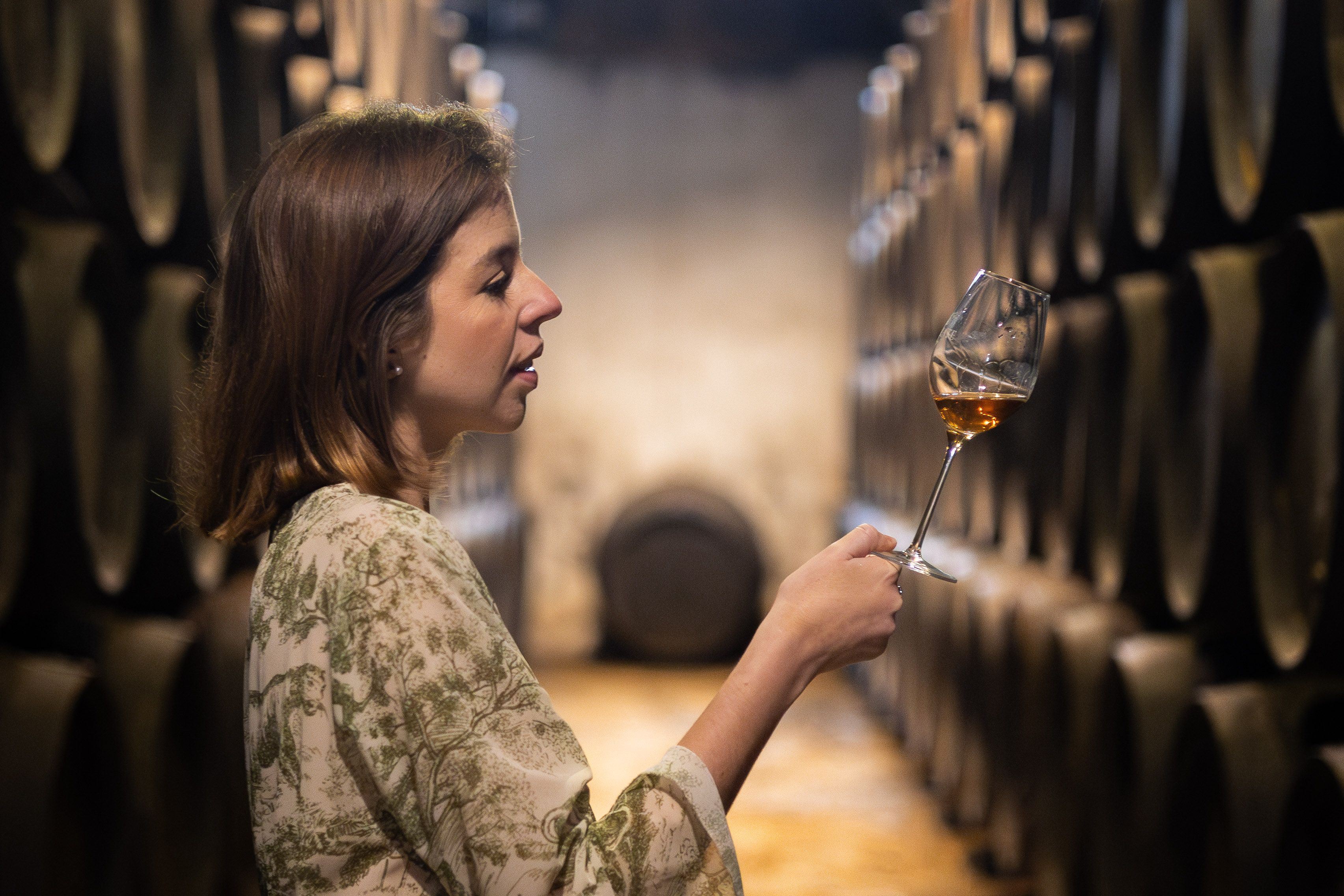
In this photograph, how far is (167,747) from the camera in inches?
78.6

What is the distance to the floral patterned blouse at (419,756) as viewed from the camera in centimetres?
90

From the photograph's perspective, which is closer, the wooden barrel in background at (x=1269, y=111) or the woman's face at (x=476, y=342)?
the woman's face at (x=476, y=342)

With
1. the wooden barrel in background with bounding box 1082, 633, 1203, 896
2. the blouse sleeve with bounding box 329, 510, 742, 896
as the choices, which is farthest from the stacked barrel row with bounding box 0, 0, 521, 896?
the wooden barrel in background with bounding box 1082, 633, 1203, 896

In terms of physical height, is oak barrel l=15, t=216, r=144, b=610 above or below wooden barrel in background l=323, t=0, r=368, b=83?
below

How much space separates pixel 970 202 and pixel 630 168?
3.35 m

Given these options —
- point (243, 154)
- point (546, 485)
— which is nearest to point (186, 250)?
point (243, 154)

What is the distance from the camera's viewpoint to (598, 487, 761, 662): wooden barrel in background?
5895mm

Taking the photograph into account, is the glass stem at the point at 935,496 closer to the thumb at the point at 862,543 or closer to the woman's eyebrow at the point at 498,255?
the thumb at the point at 862,543

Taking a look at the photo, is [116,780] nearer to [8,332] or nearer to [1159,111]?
[8,332]

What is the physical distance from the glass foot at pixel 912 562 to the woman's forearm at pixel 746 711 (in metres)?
0.15

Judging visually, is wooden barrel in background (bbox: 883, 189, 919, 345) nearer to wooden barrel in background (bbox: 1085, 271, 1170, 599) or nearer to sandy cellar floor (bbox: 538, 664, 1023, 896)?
sandy cellar floor (bbox: 538, 664, 1023, 896)

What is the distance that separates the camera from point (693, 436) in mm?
6699

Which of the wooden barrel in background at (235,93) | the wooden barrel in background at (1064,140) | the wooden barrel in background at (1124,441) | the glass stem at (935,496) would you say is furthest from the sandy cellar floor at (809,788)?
the wooden barrel in background at (235,93)

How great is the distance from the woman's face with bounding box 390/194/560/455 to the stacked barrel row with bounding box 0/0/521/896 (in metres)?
0.69
